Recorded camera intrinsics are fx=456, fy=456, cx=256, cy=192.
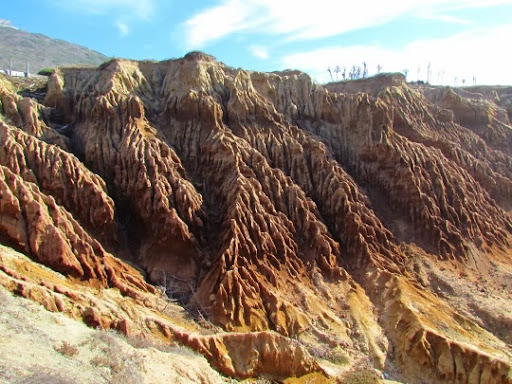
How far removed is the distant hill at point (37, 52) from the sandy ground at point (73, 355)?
128 m

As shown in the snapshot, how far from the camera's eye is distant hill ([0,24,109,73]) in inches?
5556

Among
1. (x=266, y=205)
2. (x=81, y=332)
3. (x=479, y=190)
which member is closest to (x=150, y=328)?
(x=81, y=332)

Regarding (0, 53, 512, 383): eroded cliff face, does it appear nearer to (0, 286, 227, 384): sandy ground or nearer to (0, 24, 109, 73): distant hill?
(0, 286, 227, 384): sandy ground

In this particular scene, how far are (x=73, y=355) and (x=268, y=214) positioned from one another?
49.9 ft

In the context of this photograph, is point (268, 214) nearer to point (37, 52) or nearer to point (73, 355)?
point (73, 355)

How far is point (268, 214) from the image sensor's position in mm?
26906

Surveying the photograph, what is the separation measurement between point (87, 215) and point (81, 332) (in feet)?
34.1

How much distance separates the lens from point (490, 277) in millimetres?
27938

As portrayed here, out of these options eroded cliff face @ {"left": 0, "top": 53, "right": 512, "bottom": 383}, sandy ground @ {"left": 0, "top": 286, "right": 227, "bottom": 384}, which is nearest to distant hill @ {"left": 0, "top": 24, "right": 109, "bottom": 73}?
eroded cliff face @ {"left": 0, "top": 53, "right": 512, "bottom": 383}

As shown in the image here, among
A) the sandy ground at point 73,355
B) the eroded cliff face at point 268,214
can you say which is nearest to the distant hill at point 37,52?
the eroded cliff face at point 268,214

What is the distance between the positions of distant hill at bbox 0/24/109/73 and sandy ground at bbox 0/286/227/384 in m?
128

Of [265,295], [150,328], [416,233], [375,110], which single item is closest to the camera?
[150,328]

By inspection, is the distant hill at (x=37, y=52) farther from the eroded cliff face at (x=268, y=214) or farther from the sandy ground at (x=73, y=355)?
the sandy ground at (x=73, y=355)

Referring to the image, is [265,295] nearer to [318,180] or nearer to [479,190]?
[318,180]
